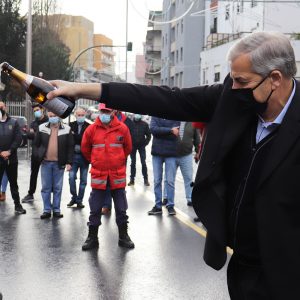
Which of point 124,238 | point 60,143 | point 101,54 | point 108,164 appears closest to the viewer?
point 124,238

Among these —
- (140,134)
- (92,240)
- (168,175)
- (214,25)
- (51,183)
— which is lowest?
(92,240)

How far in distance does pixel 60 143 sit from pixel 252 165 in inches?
278

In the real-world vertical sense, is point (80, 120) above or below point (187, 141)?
above

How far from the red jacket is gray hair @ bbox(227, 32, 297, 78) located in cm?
484

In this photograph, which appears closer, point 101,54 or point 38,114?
point 38,114

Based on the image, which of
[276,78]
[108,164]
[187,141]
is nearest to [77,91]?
[276,78]

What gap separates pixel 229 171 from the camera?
8.64ft

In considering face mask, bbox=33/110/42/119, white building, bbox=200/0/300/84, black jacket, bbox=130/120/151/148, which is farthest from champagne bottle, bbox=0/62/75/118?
white building, bbox=200/0/300/84

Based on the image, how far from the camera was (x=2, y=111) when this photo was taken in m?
9.69

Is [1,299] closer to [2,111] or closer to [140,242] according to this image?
[140,242]

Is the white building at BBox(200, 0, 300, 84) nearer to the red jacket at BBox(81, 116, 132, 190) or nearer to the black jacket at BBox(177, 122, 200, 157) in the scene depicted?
the black jacket at BBox(177, 122, 200, 157)

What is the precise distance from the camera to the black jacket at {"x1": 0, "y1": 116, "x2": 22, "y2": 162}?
9539 mm

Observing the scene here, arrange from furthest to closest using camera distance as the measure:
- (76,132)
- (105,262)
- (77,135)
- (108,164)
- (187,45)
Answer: (187,45) < (76,132) < (77,135) < (108,164) < (105,262)

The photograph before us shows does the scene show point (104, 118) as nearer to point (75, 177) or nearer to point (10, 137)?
point (10, 137)
